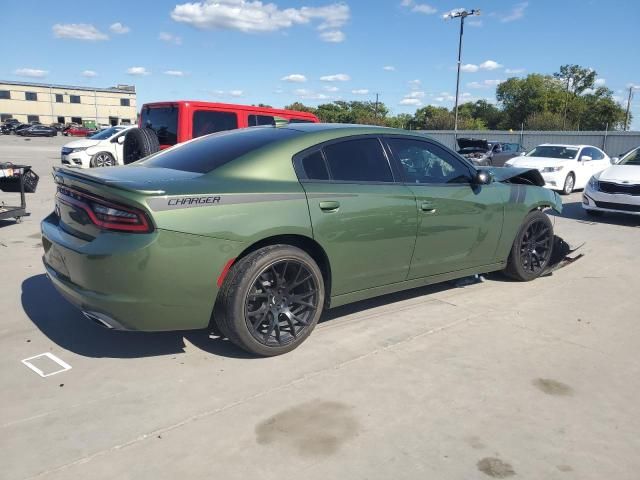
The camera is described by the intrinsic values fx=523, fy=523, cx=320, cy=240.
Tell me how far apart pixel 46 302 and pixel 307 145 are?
2.71 metres

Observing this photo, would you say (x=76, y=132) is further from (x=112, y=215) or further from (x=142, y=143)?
(x=112, y=215)

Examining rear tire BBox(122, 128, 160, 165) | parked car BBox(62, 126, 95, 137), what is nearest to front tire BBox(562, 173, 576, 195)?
rear tire BBox(122, 128, 160, 165)

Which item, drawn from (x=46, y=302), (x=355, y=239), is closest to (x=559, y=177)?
(x=355, y=239)

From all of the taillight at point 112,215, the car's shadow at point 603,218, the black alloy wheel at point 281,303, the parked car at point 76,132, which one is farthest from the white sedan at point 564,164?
the parked car at point 76,132

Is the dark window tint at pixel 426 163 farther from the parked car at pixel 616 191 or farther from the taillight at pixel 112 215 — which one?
the parked car at pixel 616 191

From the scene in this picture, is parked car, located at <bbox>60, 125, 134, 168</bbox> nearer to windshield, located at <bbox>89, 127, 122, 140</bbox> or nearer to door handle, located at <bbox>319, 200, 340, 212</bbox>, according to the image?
windshield, located at <bbox>89, 127, 122, 140</bbox>

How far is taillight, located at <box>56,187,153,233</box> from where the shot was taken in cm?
299

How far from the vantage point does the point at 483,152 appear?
19.9m

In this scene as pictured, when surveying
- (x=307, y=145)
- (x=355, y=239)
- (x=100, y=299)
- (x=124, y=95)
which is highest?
(x=124, y=95)

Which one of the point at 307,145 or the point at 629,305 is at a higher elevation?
the point at 307,145

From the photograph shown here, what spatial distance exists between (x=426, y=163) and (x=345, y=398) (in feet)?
7.53

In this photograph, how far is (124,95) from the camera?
91188 millimetres

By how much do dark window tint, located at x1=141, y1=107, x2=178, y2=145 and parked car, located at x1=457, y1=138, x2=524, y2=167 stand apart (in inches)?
505

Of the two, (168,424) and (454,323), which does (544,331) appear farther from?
(168,424)
